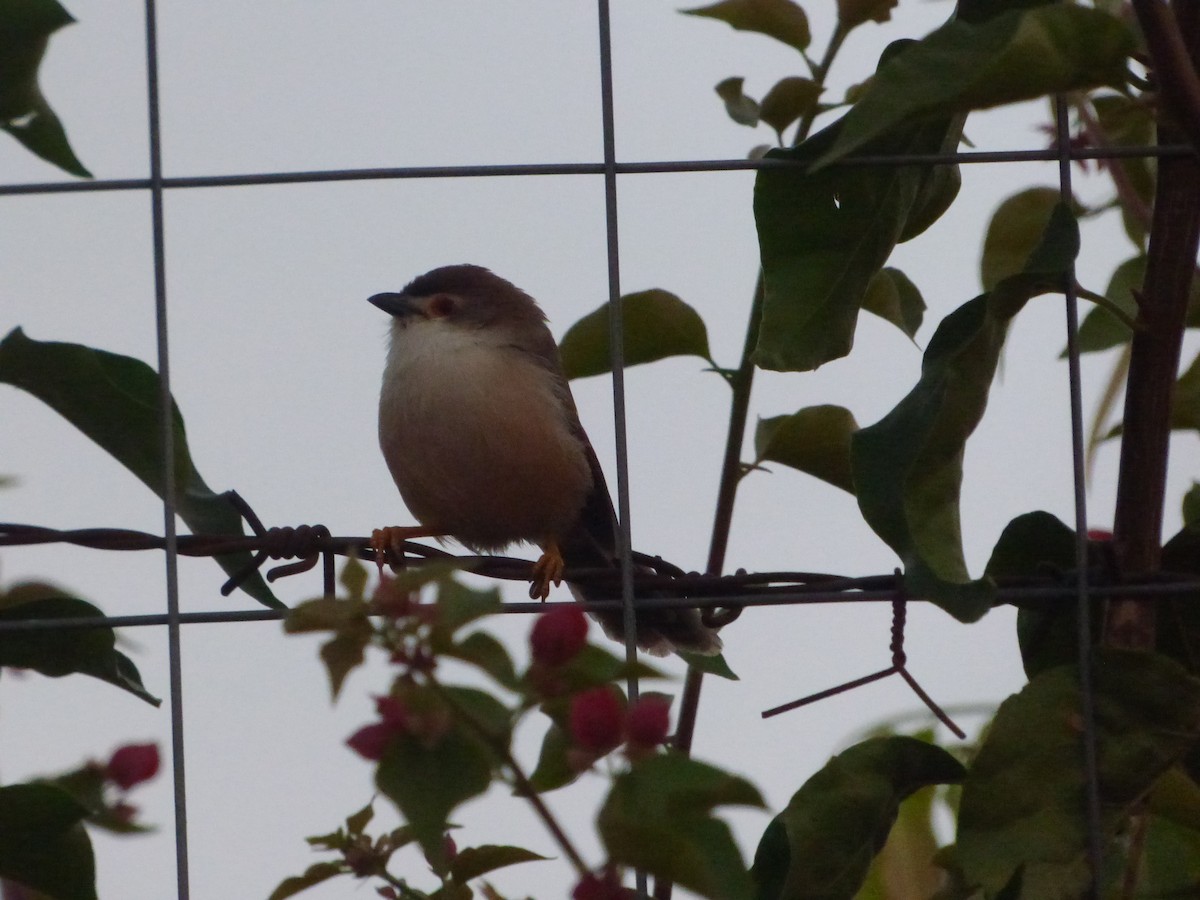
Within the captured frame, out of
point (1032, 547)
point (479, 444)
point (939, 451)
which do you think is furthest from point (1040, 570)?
point (479, 444)

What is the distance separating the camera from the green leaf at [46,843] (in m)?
2.48

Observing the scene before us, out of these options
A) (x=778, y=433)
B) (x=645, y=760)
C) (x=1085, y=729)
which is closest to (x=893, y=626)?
(x=1085, y=729)

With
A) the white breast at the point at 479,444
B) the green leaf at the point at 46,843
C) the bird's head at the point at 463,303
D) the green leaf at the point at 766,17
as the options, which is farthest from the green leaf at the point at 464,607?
the bird's head at the point at 463,303

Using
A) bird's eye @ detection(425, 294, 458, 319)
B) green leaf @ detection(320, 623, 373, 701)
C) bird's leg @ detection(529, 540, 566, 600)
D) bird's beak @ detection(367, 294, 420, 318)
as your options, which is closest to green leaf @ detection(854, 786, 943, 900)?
bird's leg @ detection(529, 540, 566, 600)

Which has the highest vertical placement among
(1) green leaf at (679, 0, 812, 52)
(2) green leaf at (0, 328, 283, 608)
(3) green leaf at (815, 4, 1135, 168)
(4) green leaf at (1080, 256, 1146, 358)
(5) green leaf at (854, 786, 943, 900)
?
(1) green leaf at (679, 0, 812, 52)

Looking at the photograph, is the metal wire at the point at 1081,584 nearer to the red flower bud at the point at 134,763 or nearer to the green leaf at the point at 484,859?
the green leaf at the point at 484,859

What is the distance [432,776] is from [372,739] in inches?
3.2

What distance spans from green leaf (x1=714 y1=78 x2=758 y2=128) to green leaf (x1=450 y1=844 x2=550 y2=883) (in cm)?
176

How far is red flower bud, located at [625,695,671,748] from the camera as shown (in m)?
1.82

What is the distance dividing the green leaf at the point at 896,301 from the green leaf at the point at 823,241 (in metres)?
0.53

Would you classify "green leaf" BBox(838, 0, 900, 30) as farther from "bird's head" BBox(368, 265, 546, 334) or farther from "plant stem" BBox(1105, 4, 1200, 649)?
"bird's head" BBox(368, 265, 546, 334)

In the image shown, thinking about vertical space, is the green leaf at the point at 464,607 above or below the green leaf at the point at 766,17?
below

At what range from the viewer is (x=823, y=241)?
9.62 feet

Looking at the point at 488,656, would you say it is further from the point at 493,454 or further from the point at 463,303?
the point at 463,303
